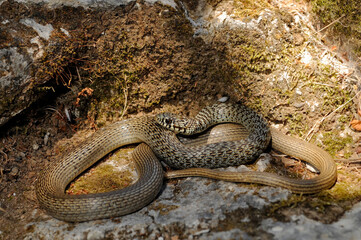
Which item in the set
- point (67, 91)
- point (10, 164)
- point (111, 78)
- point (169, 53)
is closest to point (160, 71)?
point (169, 53)

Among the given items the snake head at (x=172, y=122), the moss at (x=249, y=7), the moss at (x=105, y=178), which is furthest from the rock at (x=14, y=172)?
the moss at (x=249, y=7)

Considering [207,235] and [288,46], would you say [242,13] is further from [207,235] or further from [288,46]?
[207,235]

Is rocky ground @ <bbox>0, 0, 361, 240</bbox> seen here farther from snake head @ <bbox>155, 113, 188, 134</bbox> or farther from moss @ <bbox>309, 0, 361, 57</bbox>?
snake head @ <bbox>155, 113, 188, 134</bbox>

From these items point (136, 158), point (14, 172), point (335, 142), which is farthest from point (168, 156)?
point (335, 142)

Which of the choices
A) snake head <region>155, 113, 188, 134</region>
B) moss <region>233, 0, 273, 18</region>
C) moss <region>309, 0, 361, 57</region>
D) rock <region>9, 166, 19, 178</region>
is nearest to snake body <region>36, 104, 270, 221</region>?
snake head <region>155, 113, 188, 134</region>

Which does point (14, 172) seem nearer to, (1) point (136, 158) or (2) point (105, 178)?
(2) point (105, 178)

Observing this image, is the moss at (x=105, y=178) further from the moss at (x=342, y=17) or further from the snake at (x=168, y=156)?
the moss at (x=342, y=17)

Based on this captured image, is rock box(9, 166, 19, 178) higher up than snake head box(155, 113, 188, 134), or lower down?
lower down
